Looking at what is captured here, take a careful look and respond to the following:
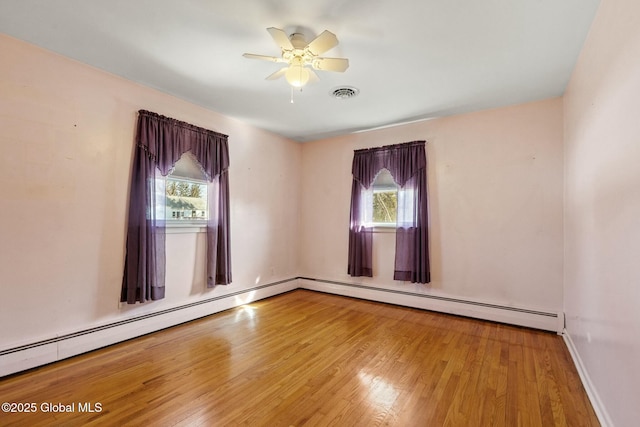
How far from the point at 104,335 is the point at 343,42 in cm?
335

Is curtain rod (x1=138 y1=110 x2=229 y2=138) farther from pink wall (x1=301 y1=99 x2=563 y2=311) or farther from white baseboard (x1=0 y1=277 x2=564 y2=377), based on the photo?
pink wall (x1=301 y1=99 x2=563 y2=311)

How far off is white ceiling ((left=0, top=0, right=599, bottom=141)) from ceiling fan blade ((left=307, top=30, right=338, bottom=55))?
15 centimetres

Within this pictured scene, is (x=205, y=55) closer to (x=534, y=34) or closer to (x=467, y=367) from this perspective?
(x=534, y=34)

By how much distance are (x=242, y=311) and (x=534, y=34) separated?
4.06 meters

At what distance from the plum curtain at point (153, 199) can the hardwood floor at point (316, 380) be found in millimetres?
584

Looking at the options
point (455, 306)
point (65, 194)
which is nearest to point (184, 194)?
Answer: point (65, 194)

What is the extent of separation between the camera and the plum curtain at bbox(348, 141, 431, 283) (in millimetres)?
3793

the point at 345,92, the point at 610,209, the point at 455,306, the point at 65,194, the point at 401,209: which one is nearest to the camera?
the point at 610,209

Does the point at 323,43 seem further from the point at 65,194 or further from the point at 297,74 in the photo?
the point at 65,194

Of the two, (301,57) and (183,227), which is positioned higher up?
(301,57)

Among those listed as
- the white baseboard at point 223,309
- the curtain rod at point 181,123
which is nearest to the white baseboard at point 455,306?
the white baseboard at point 223,309

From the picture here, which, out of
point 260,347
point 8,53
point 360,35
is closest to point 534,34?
point 360,35

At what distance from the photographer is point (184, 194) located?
3.37 meters

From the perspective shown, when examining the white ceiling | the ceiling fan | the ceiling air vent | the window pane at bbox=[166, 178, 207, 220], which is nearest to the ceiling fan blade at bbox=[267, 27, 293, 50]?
the ceiling fan
